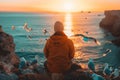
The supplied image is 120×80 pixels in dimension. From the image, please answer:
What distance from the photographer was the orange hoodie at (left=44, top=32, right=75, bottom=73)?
9.04 meters

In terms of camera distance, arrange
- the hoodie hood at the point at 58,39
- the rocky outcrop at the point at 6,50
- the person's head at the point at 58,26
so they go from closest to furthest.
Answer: the person's head at the point at 58,26 < the hoodie hood at the point at 58,39 < the rocky outcrop at the point at 6,50

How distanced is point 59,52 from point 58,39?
37cm

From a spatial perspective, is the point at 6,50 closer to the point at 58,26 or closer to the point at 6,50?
the point at 6,50

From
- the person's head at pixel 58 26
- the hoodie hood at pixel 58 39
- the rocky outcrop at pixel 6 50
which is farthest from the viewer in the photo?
the rocky outcrop at pixel 6 50

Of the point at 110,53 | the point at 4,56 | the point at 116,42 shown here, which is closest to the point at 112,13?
the point at 116,42

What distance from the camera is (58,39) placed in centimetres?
902

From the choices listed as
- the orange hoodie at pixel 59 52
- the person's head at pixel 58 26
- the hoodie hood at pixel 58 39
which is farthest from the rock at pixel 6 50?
the person's head at pixel 58 26

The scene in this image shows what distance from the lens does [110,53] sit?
34.8 metres

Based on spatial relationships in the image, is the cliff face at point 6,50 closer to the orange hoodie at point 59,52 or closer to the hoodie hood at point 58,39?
the orange hoodie at point 59,52

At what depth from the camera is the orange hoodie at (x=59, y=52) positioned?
9039 mm

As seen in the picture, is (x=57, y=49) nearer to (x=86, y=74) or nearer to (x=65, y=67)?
(x=65, y=67)

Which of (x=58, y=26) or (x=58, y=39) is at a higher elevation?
(x=58, y=26)

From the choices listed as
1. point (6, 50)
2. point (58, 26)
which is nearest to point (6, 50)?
point (6, 50)

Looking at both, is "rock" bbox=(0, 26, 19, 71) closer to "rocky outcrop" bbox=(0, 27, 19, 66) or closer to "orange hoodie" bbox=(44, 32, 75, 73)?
"rocky outcrop" bbox=(0, 27, 19, 66)
